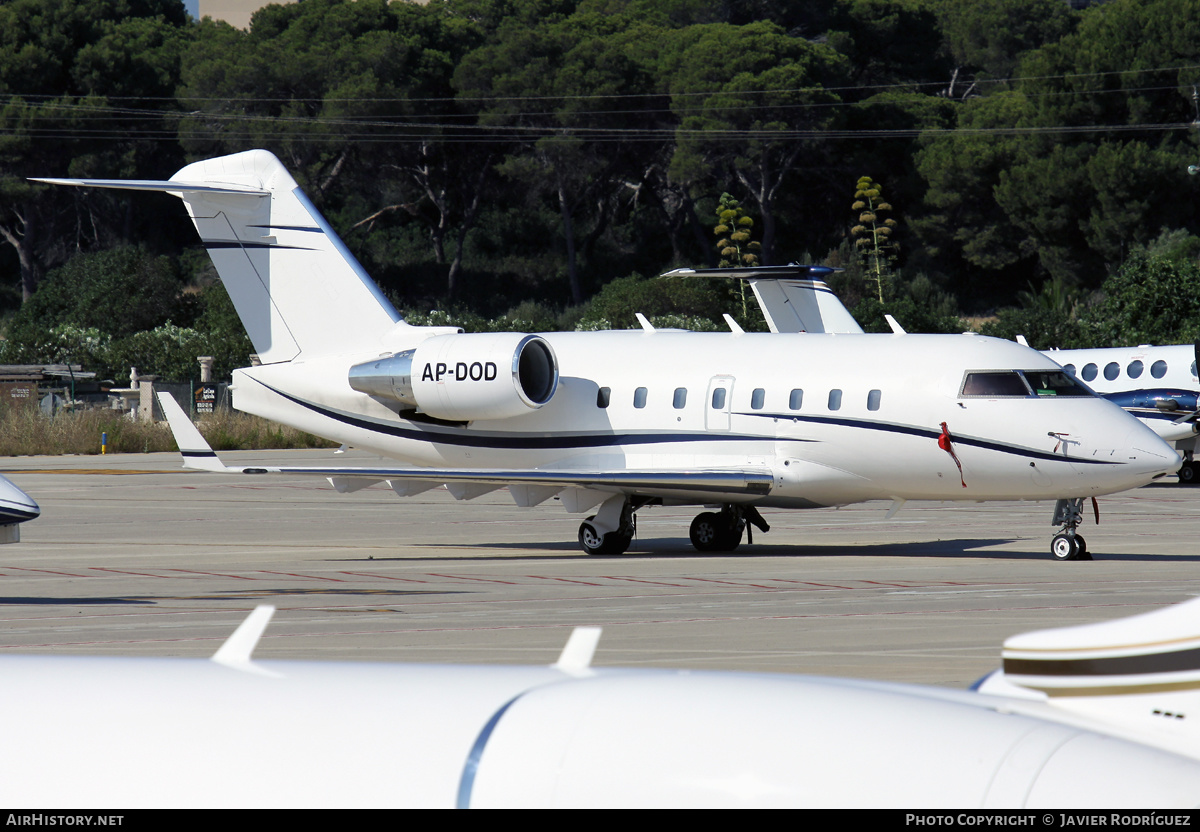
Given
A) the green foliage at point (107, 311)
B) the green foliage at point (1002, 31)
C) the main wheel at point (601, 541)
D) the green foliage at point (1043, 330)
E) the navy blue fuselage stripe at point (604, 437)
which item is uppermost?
the green foliage at point (1002, 31)

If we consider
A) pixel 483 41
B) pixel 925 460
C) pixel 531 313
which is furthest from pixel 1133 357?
pixel 483 41

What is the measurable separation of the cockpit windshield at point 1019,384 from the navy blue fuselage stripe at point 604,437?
59cm

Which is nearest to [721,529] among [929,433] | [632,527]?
[632,527]

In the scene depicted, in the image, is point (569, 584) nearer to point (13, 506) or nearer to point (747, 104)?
point (13, 506)

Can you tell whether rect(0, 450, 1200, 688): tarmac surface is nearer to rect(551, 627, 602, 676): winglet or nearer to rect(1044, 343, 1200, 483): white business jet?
rect(1044, 343, 1200, 483): white business jet

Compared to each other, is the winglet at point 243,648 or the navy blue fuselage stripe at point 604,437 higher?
the winglet at point 243,648

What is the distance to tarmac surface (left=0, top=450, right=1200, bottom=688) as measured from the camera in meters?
10.3

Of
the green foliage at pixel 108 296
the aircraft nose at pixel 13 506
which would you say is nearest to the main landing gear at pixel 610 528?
the aircraft nose at pixel 13 506

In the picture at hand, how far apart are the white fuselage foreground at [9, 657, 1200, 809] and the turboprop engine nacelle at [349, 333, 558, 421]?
1504 cm

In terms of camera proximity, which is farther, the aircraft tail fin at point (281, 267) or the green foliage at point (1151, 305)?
the green foliage at point (1151, 305)

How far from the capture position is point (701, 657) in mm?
9828

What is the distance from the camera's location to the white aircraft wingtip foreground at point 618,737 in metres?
2.21

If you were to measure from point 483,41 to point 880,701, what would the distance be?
7478 centimetres

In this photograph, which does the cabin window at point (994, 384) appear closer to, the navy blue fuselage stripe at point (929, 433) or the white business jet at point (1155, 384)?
the navy blue fuselage stripe at point (929, 433)
